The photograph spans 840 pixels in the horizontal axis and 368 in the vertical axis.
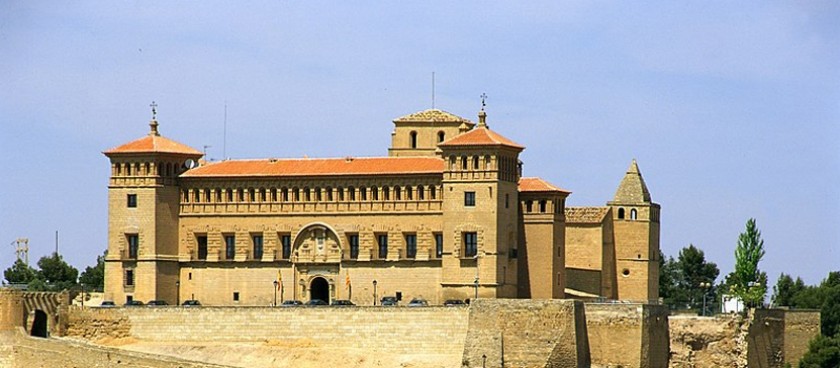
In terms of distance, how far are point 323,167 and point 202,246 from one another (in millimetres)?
6436

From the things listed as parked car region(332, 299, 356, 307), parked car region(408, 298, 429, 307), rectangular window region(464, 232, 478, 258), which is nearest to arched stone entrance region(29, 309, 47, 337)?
parked car region(332, 299, 356, 307)

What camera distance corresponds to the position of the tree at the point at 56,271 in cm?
12625

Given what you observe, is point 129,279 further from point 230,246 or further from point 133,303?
point 230,246

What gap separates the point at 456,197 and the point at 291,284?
8.75 m

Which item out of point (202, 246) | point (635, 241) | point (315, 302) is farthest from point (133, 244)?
point (635, 241)

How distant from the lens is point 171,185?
9838cm

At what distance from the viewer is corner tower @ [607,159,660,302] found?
334 feet

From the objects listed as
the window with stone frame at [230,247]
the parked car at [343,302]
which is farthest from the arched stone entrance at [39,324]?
the parked car at [343,302]

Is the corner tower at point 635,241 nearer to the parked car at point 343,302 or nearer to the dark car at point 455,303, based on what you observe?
the dark car at point 455,303

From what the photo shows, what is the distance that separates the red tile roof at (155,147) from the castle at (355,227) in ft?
0.29

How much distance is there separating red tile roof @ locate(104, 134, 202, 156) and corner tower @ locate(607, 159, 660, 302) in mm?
19408

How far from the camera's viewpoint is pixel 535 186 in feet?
317

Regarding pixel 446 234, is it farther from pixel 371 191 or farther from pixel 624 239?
pixel 624 239

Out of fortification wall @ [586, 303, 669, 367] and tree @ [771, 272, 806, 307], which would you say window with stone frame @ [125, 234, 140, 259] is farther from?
tree @ [771, 272, 806, 307]
